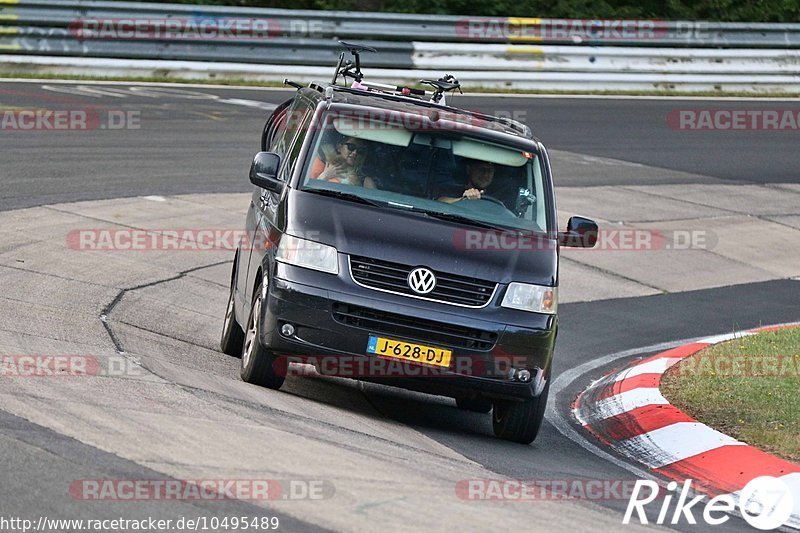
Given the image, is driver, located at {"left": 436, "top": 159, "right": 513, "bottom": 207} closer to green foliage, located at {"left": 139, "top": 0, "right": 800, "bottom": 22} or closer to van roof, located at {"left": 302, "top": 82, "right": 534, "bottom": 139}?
van roof, located at {"left": 302, "top": 82, "right": 534, "bottom": 139}

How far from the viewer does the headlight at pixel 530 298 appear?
812 centimetres

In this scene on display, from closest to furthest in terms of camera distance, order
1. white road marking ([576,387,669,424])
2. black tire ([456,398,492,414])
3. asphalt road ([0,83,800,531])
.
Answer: asphalt road ([0,83,800,531]), black tire ([456,398,492,414]), white road marking ([576,387,669,424])

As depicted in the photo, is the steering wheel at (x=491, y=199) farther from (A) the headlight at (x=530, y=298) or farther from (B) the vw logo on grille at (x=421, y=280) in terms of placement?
(B) the vw logo on grille at (x=421, y=280)

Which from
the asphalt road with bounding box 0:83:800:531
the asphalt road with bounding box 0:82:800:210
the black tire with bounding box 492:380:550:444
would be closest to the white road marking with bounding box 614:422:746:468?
the asphalt road with bounding box 0:83:800:531

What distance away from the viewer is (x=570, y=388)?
1049 centimetres

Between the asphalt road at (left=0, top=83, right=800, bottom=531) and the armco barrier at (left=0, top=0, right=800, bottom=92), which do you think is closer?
the asphalt road at (left=0, top=83, right=800, bottom=531)

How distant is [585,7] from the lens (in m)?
31.0

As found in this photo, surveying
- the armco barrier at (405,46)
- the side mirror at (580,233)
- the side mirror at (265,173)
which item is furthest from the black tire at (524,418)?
the armco barrier at (405,46)

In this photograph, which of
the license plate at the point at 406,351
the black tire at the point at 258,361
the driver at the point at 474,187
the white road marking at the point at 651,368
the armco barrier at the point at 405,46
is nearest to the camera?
the license plate at the point at 406,351

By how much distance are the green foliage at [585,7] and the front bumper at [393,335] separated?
21.5 meters

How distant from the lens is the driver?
8758mm

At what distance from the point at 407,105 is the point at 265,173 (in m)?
1.30

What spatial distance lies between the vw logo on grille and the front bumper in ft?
0.27

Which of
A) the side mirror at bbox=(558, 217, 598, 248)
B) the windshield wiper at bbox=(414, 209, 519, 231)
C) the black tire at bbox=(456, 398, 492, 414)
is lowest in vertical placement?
the black tire at bbox=(456, 398, 492, 414)
